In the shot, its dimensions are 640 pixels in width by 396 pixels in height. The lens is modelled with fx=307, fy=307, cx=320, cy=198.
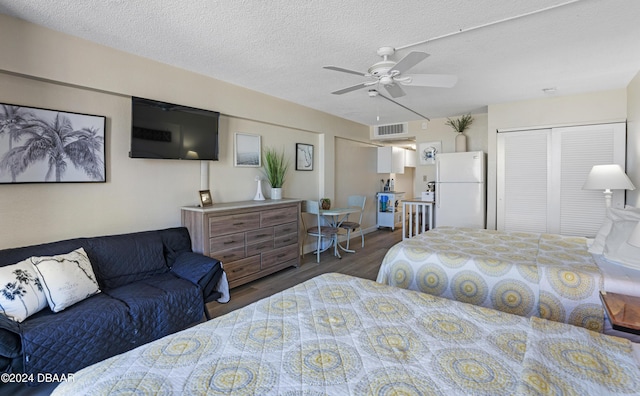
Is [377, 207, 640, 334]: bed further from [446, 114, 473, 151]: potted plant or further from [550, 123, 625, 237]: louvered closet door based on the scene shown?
[446, 114, 473, 151]: potted plant

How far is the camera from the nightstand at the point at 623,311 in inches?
54.9

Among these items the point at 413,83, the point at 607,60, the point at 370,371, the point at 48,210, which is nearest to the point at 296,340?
the point at 370,371

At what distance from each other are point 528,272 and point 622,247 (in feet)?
2.51

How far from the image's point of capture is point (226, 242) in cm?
331

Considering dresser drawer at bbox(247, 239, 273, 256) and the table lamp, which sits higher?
the table lamp

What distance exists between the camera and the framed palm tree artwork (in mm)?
2256

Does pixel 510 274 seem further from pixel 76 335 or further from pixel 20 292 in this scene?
pixel 20 292

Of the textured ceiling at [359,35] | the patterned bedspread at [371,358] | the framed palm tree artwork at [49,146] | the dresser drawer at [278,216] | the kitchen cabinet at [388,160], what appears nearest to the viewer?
the patterned bedspread at [371,358]

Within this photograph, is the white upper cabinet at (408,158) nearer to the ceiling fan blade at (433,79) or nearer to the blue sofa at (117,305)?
the ceiling fan blade at (433,79)

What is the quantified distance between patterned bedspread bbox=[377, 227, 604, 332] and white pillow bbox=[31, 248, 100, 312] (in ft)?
7.40

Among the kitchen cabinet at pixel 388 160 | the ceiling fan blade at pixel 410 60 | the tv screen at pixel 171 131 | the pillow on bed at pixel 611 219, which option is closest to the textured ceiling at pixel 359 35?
the ceiling fan blade at pixel 410 60

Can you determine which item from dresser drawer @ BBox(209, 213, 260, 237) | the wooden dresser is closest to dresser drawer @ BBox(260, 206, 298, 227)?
the wooden dresser

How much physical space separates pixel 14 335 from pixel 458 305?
2.35 metres

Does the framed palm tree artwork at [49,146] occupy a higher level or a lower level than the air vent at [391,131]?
lower
